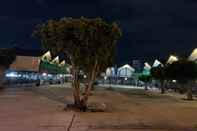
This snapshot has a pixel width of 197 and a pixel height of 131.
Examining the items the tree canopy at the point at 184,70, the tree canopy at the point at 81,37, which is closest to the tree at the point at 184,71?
the tree canopy at the point at 184,70

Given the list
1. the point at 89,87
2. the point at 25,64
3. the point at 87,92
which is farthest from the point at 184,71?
the point at 25,64

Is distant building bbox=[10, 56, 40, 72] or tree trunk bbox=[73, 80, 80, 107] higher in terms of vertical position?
distant building bbox=[10, 56, 40, 72]

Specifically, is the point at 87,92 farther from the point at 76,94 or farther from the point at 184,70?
the point at 184,70

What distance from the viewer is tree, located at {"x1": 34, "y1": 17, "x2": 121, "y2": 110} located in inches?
1109

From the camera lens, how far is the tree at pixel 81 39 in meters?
28.2

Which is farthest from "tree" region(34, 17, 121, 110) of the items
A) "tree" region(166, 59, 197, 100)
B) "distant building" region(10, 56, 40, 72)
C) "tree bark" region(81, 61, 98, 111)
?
"distant building" region(10, 56, 40, 72)

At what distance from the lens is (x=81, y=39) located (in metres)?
28.1

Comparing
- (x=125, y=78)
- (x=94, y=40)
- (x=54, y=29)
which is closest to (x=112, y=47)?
(x=94, y=40)

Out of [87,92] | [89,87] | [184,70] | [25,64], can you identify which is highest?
[25,64]

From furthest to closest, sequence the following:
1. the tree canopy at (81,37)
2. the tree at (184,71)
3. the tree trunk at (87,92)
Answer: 1. the tree at (184,71)
2. the tree trunk at (87,92)
3. the tree canopy at (81,37)

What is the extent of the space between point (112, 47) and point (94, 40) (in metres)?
1.62

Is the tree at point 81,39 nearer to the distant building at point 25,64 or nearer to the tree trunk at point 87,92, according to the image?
the tree trunk at point 87,92

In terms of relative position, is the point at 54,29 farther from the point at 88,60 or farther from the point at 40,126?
the point at 40,126

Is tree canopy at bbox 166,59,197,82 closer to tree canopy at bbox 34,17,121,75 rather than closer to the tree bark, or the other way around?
the tree bark
